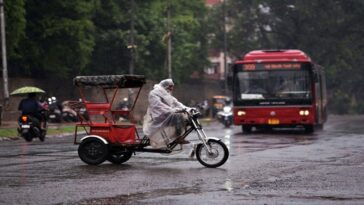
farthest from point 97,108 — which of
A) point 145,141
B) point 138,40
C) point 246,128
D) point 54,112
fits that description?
point 138,40

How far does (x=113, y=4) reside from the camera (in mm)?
44500

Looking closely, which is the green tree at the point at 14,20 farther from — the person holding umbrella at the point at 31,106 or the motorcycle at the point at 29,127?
the motorcycle at the point at 29,127

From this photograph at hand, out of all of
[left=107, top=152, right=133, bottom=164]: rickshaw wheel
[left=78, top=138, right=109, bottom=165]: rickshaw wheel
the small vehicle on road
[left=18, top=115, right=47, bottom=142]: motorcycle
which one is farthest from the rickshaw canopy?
[left=18, top=115, right=47, bottom=142]: motorcycle

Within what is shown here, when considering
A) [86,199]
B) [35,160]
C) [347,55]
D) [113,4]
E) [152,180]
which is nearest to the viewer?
[86,199]

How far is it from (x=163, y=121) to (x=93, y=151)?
1.55 metres

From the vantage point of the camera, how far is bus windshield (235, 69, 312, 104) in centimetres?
2795

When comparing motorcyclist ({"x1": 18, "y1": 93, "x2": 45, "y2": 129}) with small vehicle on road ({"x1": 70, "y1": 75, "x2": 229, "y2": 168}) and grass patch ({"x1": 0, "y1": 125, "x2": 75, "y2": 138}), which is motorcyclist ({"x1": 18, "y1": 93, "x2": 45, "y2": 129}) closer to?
grass patch ({"x1": 0, "y1": 125, "x2": 75, "y2": 138})

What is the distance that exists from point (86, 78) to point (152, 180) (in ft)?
12.4

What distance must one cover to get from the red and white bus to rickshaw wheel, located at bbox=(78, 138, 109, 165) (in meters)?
14.1

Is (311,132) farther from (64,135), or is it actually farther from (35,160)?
(35,160)

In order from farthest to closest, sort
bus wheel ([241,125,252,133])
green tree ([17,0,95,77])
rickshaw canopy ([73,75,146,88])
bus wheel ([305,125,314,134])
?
green tree ([17,0,95,77]) → bus wheel ([241,125,252,133]) → bus wheel ([305,125,314,134]) → rickshaw canopy ([73,75,146,88])

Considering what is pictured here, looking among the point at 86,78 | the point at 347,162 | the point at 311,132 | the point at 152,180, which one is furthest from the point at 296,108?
the point at 152,180

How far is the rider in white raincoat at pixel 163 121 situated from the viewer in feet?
47.1

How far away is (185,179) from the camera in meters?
11.9
